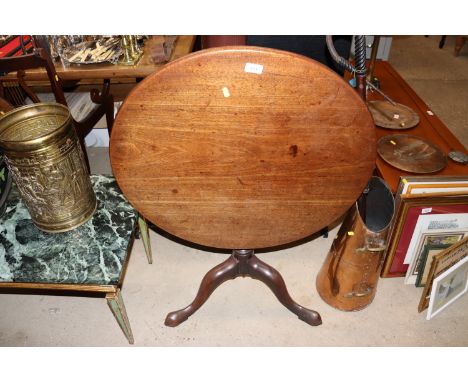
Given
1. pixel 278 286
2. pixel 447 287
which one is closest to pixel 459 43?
pixel 447 287

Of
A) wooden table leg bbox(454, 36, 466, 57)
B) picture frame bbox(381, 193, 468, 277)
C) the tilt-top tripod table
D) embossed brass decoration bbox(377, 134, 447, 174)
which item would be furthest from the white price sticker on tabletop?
wooden table leg bbox(454, 36, 466, 57)

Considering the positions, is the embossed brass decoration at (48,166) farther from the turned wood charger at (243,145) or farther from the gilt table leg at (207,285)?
the gilt table leg at (207,285)

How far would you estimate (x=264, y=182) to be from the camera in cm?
115

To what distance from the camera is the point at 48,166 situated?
136 centimetres

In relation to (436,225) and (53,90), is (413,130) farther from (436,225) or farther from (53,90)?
(53,90)

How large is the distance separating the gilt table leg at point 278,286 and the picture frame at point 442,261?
49 centimetres

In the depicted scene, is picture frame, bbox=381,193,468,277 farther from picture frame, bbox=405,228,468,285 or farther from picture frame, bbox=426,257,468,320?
picture frame, bbox=426,257,468,320

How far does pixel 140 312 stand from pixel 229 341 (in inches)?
17.7

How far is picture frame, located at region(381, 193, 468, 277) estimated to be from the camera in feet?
5.35

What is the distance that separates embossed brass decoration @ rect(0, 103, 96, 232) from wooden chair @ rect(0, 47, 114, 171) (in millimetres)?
377

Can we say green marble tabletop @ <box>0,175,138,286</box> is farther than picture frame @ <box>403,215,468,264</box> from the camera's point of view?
No

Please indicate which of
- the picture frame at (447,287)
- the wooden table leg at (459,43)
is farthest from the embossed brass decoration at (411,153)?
the wooden table leg at (459,43)
